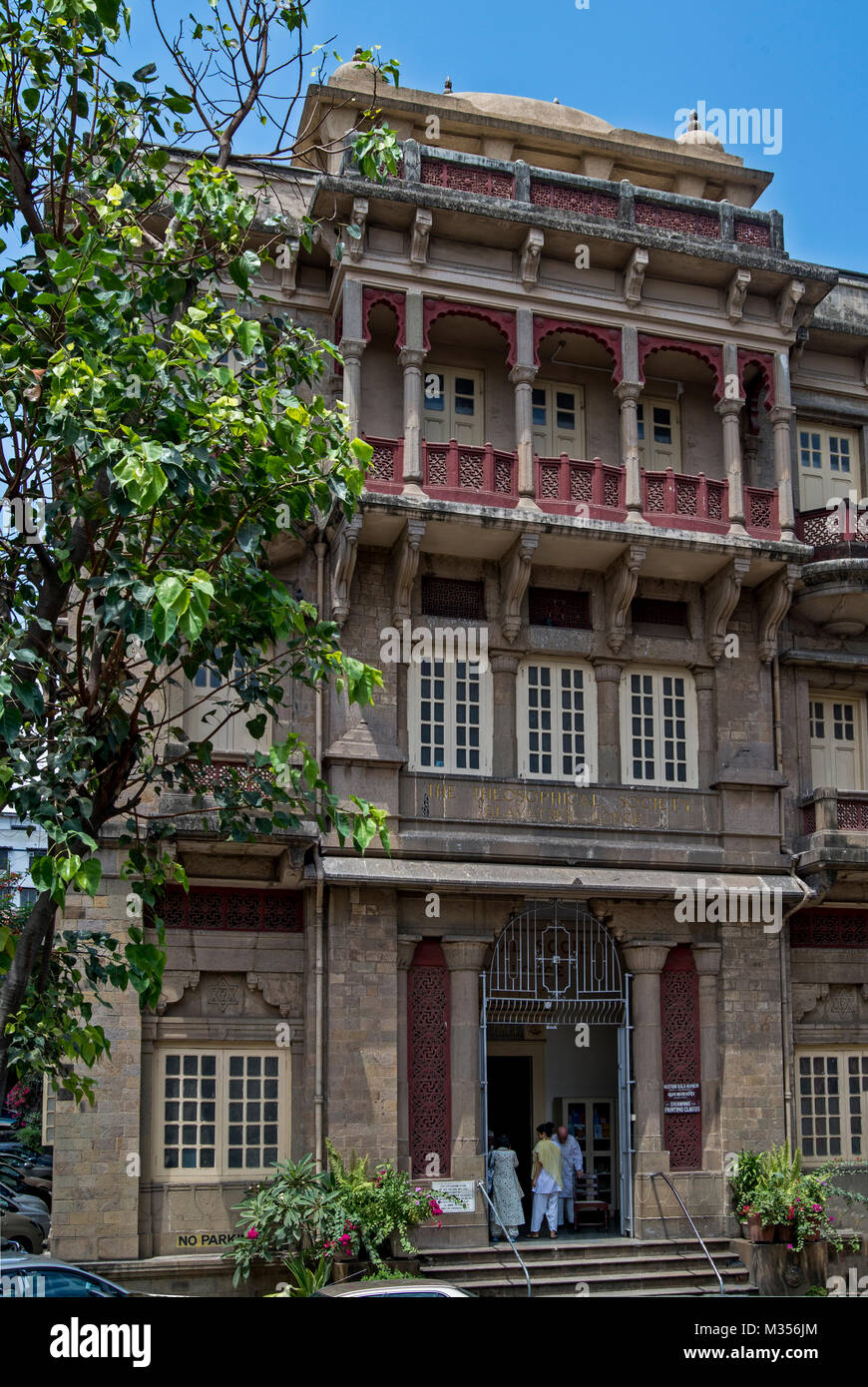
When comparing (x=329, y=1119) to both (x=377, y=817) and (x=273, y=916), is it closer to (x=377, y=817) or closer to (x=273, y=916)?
(x=273, y=916)

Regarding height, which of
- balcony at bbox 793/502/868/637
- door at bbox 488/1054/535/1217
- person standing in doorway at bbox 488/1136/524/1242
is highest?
balcony at bbox 793/502/868/637

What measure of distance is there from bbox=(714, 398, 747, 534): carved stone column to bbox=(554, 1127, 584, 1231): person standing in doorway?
8951mm

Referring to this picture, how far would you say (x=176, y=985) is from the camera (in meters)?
17.8

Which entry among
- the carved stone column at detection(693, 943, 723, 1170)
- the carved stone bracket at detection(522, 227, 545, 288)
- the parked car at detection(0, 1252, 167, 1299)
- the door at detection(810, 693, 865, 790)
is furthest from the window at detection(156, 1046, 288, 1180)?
the carved stone bracket at detection(522, 227, 545, 288)

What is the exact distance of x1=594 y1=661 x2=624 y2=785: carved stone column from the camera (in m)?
19.7

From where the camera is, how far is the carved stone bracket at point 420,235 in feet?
61.9

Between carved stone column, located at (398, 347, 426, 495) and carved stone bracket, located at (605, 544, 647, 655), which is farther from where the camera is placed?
carved stone bracket, located at (605, 544, 647, 655)

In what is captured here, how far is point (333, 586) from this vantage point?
1867 centimetres

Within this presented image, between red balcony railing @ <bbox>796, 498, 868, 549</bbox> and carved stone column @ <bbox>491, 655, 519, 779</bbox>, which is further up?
red balcony railing @ <bbox>796, 498, 868, 549</bbox>

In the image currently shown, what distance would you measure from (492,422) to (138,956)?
12.7 meters

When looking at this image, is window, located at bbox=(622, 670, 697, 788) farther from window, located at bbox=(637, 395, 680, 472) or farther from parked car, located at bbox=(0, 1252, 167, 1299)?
parked car, located at bbox=(0, 1252, 167, 1299)

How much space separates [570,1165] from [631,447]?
10169 mm

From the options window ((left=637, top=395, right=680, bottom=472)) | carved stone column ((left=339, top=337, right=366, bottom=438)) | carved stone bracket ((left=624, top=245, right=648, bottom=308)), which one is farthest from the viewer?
window ((left=637, top=395, right=680, bottom=472))

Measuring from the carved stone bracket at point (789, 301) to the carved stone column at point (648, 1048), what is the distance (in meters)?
9.37
